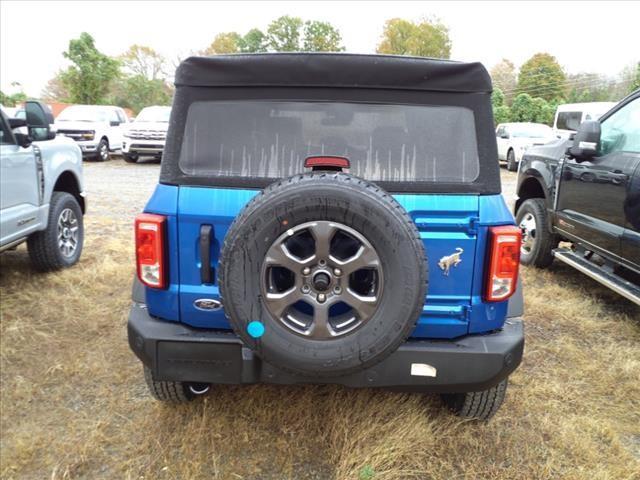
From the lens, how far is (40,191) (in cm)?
475

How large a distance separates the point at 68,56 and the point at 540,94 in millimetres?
40876

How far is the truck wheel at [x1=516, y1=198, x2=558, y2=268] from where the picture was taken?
538cm

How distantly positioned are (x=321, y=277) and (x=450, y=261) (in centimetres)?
62

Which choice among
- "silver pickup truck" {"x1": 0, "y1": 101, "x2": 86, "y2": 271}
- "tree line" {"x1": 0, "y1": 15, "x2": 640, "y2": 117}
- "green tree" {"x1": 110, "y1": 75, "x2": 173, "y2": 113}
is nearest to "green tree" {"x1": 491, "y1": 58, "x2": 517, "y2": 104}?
"tree line" {"x1": 0, "y1": 15, "x2": 640, "y2": 117}

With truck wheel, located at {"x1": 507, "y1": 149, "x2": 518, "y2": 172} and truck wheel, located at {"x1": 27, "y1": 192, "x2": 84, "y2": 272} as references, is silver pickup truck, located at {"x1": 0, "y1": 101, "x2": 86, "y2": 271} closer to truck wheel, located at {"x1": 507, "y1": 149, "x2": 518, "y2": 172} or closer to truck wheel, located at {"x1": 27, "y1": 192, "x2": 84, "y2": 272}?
truck wheel, located at {"x1": 27, "y1": 192, "x2": 84, "y2": 272}

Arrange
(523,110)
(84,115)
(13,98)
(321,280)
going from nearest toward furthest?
(321,280), (84,115), (523,110), (13,98)

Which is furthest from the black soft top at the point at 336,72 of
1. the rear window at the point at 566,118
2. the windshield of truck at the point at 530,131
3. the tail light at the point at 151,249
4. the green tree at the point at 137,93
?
the green tree at the point at 137,93

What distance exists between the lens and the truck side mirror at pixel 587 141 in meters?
4.21

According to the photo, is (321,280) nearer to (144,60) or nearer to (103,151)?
(103,151)

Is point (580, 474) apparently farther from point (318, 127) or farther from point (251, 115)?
point (251, 115)

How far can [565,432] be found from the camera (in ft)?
9.05

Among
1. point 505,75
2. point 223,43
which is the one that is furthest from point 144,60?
point 505,75

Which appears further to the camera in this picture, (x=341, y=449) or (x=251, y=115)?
(x=341, y=449)

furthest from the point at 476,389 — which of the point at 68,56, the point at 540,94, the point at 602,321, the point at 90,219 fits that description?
the point at 540,94
